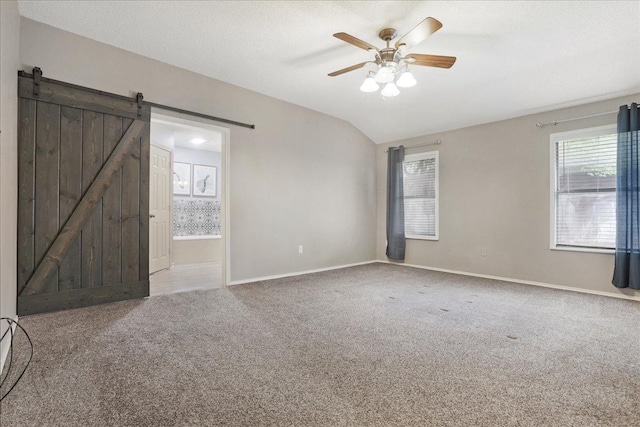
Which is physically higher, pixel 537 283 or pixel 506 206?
pixel 506 206

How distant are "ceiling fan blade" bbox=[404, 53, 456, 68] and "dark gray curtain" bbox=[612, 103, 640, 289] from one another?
2.52 m

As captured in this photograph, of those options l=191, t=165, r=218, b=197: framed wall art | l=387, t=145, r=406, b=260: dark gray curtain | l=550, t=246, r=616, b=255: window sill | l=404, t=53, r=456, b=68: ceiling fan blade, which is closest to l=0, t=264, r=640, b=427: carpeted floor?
l=550, t=246, r=616, b=255: window sill

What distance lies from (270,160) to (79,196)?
2.32 metres

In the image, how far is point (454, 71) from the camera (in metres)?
3.66

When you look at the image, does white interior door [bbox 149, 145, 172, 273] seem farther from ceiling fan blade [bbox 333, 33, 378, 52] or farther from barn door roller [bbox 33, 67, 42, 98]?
ceiling fan blade [bbox 333, 33, 378, 52]

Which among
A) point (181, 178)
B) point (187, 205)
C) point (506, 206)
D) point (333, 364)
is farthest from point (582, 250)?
point (181, 178)

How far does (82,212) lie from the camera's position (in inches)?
119

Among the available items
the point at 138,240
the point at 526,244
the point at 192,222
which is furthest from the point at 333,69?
the point at 192,222

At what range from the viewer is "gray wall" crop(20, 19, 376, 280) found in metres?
3.10

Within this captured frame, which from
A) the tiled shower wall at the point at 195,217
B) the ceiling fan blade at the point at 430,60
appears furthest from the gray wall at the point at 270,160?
the tiled shower wall at the point at 195,217

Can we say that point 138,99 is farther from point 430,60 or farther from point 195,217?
point 195,217

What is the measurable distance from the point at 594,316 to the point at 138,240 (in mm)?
4698

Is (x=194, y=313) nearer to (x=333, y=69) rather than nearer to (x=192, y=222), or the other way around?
(x=333, y=69)

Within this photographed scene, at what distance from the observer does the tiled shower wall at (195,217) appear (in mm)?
6793
